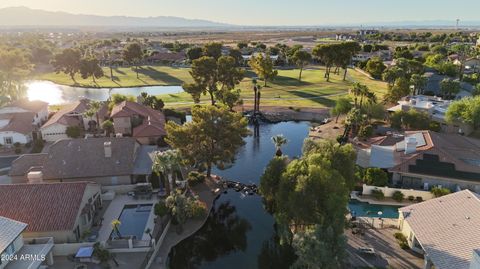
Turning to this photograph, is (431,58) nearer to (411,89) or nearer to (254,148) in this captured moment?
(411,89)

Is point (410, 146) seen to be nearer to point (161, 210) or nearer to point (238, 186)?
point (238, 186)

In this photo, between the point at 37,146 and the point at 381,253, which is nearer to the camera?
the point at 381,253

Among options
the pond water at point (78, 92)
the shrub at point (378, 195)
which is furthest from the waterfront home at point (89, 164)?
the pond water at point (78, 92)

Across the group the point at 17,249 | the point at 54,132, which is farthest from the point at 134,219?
the point at 54,132

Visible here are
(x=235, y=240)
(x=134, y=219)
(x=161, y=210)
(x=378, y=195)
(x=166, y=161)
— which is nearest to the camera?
(x=161, y=210)

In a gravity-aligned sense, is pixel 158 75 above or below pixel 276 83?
below

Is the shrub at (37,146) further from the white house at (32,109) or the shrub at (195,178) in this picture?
the shrub at (195,178)

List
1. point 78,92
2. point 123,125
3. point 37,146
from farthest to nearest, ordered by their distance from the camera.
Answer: point 78,92 → point 123,125 → point 37,146
